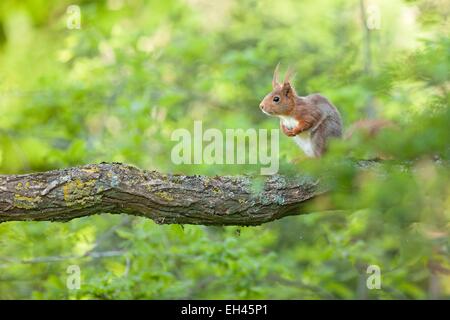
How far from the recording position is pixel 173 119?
28.0 ft

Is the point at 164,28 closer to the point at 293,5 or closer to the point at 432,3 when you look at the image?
the point at 293,5

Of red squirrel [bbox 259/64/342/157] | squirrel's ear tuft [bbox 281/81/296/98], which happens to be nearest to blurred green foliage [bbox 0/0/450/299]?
red squirrel [bbox 259/64/342/157]

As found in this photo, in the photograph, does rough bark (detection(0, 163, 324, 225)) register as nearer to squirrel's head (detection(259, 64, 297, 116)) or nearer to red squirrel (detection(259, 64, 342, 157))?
red squirrel (detection(259, 64, 342, 157))

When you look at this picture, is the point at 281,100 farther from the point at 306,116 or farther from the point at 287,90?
the point at 306,116

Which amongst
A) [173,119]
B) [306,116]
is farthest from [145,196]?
[173,119]

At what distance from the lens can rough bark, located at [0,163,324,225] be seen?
12.7ft

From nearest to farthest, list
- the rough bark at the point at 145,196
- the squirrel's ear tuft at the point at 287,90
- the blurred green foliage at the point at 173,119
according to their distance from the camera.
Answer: the rough bark at the point at 145,196 < the squirrel's ear tuft at the point at 287,90 < the blurred green foliage at the point at 173,119

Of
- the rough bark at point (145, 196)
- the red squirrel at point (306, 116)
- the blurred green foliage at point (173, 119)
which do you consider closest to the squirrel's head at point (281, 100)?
the red squirrel at point (306, 116)

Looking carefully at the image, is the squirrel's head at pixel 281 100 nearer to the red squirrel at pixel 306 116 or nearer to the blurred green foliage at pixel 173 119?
the red squirrel at pixel 306 116

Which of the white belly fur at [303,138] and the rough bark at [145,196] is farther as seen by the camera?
the white belly fur at [303,138]

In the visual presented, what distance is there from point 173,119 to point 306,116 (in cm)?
374

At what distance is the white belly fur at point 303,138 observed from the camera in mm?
5000

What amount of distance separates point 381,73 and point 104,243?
5931 millimetres

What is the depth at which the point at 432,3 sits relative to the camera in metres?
2.59
